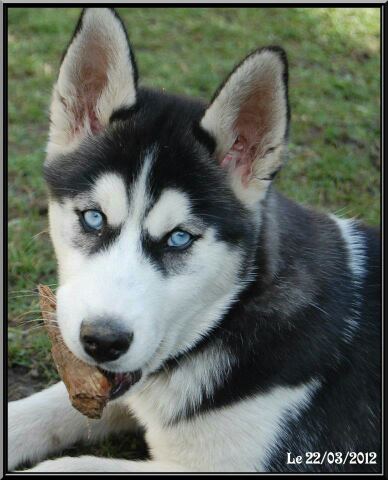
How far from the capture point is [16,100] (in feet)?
21.9

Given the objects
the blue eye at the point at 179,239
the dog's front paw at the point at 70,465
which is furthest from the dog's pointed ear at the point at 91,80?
the dog's front paw at the point at 70,465

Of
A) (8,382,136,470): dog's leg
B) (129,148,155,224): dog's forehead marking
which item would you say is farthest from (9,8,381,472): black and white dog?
(8,382,136,470): dog's leg

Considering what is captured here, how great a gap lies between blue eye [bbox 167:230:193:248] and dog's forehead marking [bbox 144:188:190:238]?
0.15ft

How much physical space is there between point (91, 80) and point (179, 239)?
0.90m

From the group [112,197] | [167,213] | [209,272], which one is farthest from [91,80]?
[209,272]

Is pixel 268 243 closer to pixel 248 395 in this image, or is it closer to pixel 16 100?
pixel 248 395

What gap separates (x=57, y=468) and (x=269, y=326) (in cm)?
114

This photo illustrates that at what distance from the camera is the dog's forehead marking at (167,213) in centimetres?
294

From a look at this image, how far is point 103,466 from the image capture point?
3.22m

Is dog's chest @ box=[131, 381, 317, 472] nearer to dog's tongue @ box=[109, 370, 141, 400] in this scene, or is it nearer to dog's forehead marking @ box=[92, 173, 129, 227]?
dog's tongue @ box=[109, 370, 141, 400]

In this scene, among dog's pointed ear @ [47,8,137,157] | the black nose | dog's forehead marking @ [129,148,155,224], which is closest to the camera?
the black nose

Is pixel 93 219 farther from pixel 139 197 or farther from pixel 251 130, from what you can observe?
pixel 251 130

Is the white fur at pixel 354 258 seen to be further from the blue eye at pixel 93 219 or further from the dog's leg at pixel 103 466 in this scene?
the blue eye at pixel 93 219

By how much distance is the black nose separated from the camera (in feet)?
8.66
